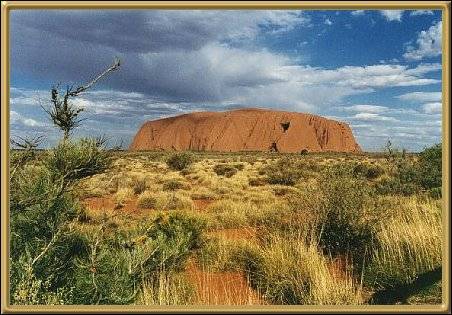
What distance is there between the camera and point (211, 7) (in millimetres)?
2773

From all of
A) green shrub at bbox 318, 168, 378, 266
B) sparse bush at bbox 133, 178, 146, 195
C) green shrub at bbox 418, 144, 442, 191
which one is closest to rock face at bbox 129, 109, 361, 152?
sparse bush at bbox 133, 178, 146, 195

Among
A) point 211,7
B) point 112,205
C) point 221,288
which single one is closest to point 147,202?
point 112,205

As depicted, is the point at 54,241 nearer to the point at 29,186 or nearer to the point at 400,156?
the point at 29,186

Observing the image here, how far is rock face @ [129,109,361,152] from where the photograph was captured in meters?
131

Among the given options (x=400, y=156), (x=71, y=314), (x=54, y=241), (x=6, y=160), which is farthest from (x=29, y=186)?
(x=400, y=156)

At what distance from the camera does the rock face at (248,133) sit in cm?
13112

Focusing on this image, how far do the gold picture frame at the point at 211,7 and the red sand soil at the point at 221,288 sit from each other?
89.6 inches

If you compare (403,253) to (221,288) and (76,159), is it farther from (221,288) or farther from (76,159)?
(76,159)

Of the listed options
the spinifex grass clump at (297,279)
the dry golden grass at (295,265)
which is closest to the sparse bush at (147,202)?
the dry golden grass at (295,265)

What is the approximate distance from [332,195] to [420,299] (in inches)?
125

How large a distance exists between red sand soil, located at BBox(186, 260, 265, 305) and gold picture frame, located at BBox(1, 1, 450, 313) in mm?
2275

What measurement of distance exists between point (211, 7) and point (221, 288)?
4165 millimetres

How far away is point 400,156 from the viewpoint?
1988cm

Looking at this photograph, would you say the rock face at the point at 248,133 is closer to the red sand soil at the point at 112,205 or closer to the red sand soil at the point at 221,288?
the red sand soil at the point at 112,205
